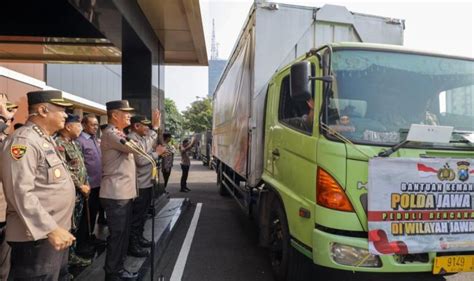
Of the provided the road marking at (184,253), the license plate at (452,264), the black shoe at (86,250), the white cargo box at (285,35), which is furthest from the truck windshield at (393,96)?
the black shoe at (86,250)

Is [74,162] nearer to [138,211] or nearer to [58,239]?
[138,211]

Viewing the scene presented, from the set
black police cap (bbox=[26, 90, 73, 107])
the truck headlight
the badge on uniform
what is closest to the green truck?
the truck headlight

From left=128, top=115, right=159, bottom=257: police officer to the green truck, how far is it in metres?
1.60

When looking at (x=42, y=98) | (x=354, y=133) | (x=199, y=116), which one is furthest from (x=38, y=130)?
(x=199, y=116)

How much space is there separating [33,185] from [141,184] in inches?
105

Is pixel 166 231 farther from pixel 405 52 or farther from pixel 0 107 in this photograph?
pixel 405 52

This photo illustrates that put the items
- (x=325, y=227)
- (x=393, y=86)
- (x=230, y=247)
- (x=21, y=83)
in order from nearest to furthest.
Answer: (x=325, y=227)
(x=393, y=86)
(x=230, y=247)
(x=21, y=83)

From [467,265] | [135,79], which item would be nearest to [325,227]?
[467,265]

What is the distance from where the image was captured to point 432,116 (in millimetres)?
3396

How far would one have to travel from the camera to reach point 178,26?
22.3 ft

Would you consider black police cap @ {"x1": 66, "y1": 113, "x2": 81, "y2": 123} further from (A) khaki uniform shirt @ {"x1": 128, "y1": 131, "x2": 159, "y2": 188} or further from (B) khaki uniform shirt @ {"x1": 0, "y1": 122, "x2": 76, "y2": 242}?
(B) khaki uniform shirt @ {"x1": 0, "y1": 122, "x2": 76, "y2": 242}

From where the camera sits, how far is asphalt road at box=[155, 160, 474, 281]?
4.45 meters

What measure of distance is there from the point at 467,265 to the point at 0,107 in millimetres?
4019

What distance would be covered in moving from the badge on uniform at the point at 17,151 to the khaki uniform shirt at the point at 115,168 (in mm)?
1396
